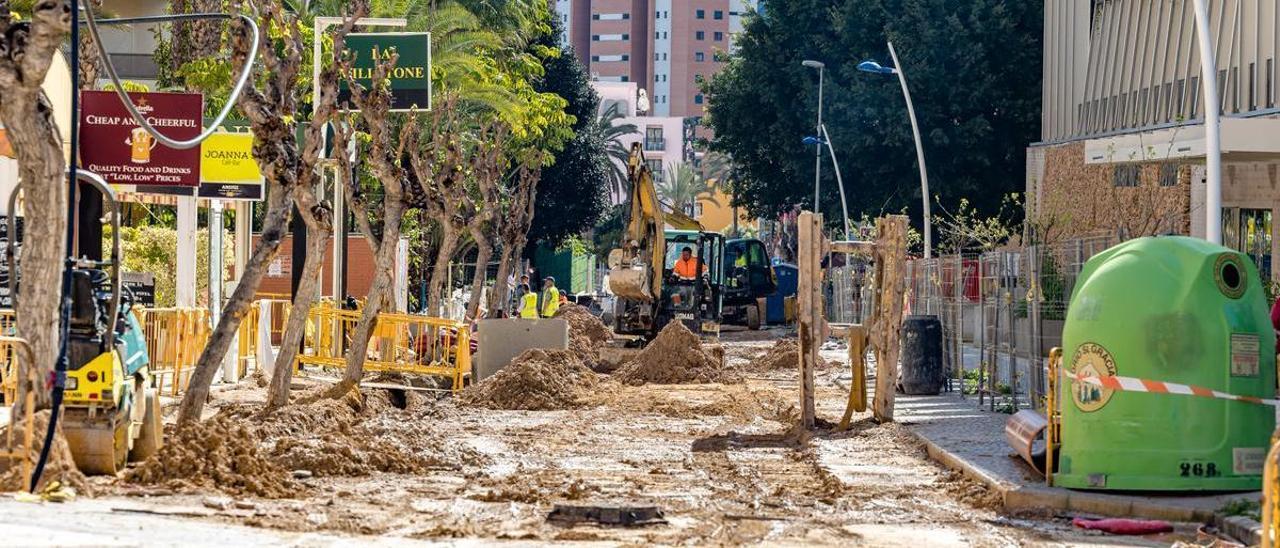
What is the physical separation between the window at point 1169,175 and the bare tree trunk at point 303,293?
20.5 meters

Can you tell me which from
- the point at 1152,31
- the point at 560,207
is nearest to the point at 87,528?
the point at 1152,31

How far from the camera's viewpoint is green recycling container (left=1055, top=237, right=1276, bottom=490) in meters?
12.7

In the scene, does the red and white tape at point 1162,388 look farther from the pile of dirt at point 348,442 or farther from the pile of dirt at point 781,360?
the pile of dirt at point 781,360

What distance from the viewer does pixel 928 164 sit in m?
54.2

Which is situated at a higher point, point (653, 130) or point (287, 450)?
point (653, 130)

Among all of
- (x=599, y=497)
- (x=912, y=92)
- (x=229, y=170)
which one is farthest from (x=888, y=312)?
(x=912, y=92)

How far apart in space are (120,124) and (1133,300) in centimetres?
1322

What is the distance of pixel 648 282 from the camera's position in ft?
120

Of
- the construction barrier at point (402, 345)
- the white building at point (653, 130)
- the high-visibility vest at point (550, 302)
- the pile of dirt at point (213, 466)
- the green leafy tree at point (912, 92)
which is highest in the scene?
the white building at point (653, 130)

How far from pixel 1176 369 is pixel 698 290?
1111 inches

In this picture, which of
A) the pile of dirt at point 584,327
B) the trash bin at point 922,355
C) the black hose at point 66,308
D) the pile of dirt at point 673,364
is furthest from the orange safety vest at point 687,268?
the black hose at point 66,308

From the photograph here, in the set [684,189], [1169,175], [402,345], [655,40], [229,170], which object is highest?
[655,40]

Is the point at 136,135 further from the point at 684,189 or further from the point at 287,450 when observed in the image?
the point at 684,189

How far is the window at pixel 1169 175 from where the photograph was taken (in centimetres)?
3577
